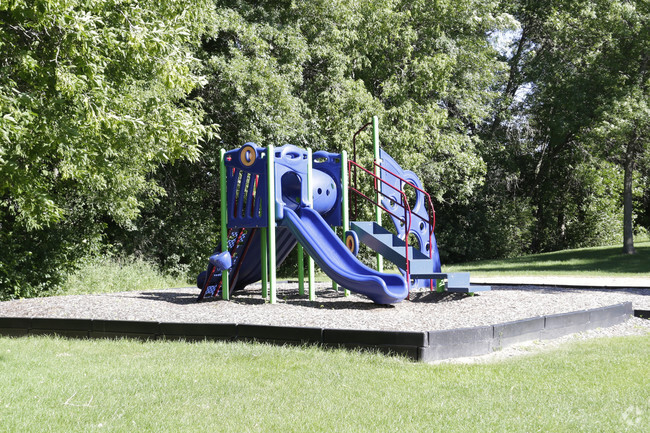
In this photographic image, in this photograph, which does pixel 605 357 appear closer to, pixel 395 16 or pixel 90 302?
pixel 90 302

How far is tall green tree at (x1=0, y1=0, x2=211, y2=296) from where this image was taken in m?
9.08

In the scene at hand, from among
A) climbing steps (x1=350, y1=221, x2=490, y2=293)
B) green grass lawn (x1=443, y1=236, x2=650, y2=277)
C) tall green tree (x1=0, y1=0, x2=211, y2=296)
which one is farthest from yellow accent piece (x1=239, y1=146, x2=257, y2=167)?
green grass lawn (x1=443, y1=236, x2=650, y2=277)

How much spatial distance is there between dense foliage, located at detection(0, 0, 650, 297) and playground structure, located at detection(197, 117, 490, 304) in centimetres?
181

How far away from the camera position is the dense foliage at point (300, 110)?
10055mm

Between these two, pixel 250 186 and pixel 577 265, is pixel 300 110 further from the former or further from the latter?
pixel 577 265

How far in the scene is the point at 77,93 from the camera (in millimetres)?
9367

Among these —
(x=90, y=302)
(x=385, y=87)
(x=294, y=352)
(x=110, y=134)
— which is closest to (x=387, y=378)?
(x=294, y=352)

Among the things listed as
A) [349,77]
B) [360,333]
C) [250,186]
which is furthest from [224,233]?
[349,77]

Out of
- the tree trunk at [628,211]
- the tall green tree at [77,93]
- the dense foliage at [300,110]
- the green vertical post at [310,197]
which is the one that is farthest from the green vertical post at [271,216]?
the tree trunk at [628,211]

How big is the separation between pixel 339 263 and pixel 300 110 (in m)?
10.5

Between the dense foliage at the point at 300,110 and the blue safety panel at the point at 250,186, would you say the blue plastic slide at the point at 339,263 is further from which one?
the dense foliage at the point at 300,110

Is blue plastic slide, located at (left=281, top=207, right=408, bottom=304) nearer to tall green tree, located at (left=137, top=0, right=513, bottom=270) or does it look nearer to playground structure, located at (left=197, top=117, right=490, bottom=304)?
playground structure, located at (left=197, top=117, right=490, bottom=304)

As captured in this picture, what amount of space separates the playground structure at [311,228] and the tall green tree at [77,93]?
1665 millimetres

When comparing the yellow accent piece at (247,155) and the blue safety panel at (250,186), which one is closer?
the blue safety panel at (250,186)
